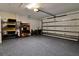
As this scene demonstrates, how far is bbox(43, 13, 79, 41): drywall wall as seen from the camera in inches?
232

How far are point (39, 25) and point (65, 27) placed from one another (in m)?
4.15

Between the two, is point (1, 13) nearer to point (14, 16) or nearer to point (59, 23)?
point (14, 16)

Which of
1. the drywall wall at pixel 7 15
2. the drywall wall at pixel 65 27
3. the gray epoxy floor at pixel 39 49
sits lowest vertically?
the gray epoxy floor at pixel 39 49

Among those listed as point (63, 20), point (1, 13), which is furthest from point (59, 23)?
point (1, 13)

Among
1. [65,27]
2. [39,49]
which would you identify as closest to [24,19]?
[65,27]

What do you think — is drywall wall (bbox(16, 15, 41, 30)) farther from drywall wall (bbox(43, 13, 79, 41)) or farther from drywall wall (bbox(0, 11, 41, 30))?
drywall wall (bbox(43, 13, 79, 41))

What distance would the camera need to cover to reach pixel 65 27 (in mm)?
6660

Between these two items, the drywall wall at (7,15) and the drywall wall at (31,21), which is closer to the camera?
the drywall wall at (7,15)

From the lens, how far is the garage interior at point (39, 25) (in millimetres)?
5008

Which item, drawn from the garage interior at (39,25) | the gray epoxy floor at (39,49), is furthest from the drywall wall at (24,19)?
the gray epoxy floor at (39,49)

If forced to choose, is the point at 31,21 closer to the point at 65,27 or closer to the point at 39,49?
the point at 65,27

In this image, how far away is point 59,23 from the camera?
7289 mm

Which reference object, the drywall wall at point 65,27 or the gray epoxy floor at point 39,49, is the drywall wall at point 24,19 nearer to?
the drywall wall at point 65,27

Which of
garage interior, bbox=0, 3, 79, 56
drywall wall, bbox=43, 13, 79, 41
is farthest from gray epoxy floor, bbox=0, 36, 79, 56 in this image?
drywall wall, bbox=43, 13, 79, 41
